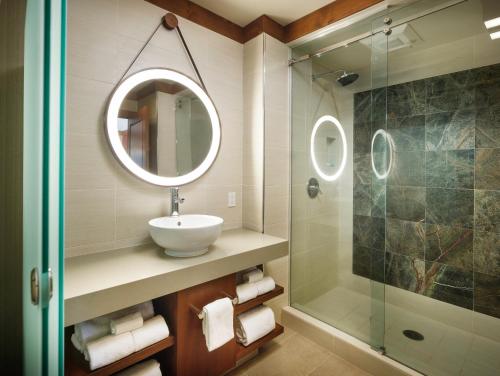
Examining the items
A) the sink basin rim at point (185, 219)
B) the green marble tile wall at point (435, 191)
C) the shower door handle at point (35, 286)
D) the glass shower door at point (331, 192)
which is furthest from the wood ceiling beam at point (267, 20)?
the shower door handle at point (35, 286)

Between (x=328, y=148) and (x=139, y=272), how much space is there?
1.76 metres

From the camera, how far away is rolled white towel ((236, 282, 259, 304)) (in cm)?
168

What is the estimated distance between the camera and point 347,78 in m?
2.20

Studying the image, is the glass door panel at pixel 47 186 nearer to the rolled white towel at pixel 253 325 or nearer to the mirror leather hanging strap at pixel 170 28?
the mirror leather hanging strap at pixel 170 28

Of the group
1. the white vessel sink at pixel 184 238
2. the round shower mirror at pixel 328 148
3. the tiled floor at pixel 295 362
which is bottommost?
the tiled floor at pixel 295 362

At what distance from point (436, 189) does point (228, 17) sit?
7.25 ft

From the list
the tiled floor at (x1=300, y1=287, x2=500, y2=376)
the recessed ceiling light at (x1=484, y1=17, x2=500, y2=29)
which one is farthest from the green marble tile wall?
the recessed ceiling light at (x1=484, y1=17, x2=500, y2=29)

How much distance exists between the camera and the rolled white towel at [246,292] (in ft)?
5.51

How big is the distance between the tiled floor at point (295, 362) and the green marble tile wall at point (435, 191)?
66 cm

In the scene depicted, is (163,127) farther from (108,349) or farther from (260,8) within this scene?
(108,349)

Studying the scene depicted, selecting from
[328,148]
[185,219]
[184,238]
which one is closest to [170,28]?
[185,219]

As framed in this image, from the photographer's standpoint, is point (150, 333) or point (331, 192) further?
point (331, 192)

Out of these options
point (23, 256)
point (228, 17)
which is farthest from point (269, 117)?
point (23, 256)

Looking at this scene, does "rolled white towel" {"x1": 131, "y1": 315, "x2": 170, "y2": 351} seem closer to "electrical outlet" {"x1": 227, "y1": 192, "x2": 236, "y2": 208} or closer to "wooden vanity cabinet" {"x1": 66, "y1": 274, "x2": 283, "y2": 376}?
"wooden vanity cabinet" {"x1": 66, "y1": 274, "x2": 283, "y2": 376}
